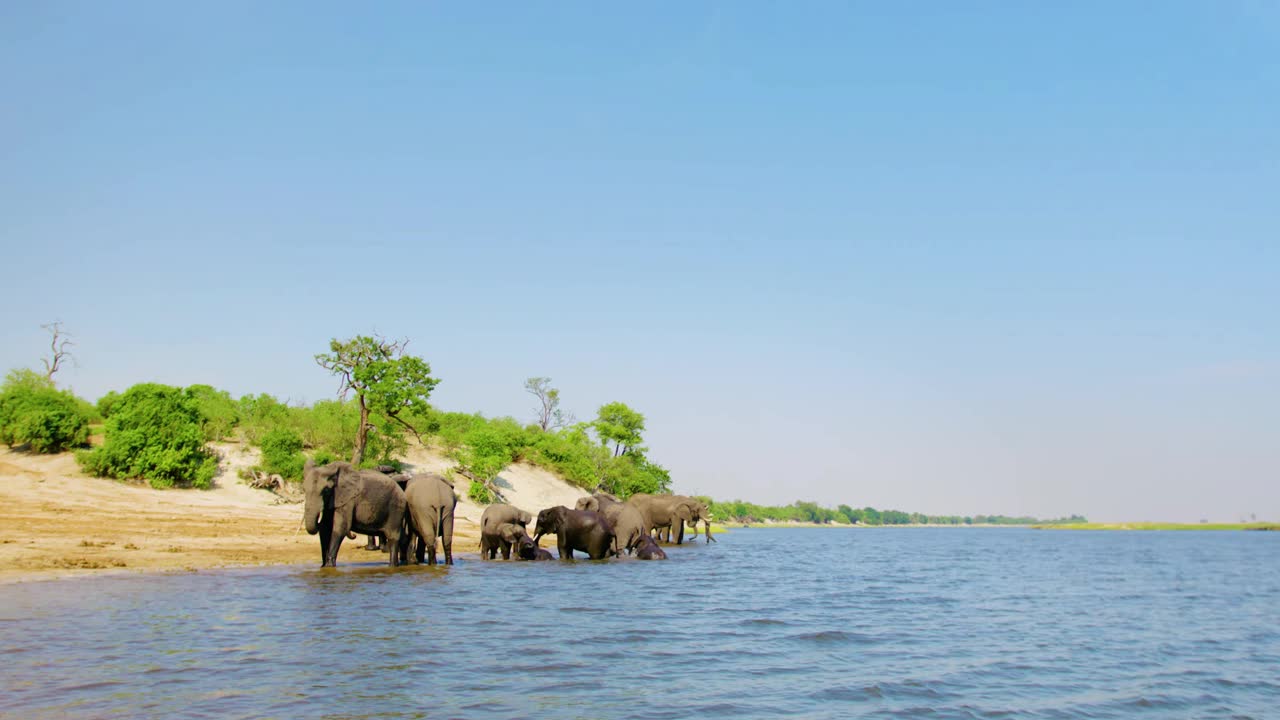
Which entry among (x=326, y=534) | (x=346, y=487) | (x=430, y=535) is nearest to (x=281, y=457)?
(x=430, y=535)

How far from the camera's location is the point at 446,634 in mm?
12930

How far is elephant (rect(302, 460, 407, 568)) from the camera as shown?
20.4 metres

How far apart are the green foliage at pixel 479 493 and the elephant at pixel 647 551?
16.3 m

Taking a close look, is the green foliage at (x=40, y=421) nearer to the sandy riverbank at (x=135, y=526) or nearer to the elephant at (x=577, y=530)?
the sandy riverbank at (x=135, y=526)

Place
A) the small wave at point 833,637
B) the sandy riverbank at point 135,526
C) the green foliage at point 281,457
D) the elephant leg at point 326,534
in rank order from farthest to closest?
the green foliage at point 281,457 → the elephant leg at point 326,534 → the sandy riverbank at point 135,526 → the small wave at point 833,637

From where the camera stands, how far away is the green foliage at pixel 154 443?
31.9 m

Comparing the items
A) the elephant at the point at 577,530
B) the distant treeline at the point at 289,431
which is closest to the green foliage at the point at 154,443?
the distant treeline at the point at 289,431

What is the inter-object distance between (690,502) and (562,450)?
53.4 feet

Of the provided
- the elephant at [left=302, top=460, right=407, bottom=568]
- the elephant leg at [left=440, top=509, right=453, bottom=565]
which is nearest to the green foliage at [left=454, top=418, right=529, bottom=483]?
the elephant leg at [left=440, top=509, right=453, bottom=565]

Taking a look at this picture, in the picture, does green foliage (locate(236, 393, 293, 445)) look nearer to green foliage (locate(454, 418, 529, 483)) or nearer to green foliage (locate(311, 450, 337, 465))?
green foliage (locate(311, 450, 337, 465))

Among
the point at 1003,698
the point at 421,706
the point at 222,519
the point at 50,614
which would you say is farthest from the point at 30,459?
the point at 1003,698

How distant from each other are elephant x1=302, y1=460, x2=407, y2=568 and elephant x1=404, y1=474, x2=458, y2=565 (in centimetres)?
82

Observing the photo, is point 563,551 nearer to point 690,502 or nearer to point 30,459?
point 690,502

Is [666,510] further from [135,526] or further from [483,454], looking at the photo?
[135,526]
